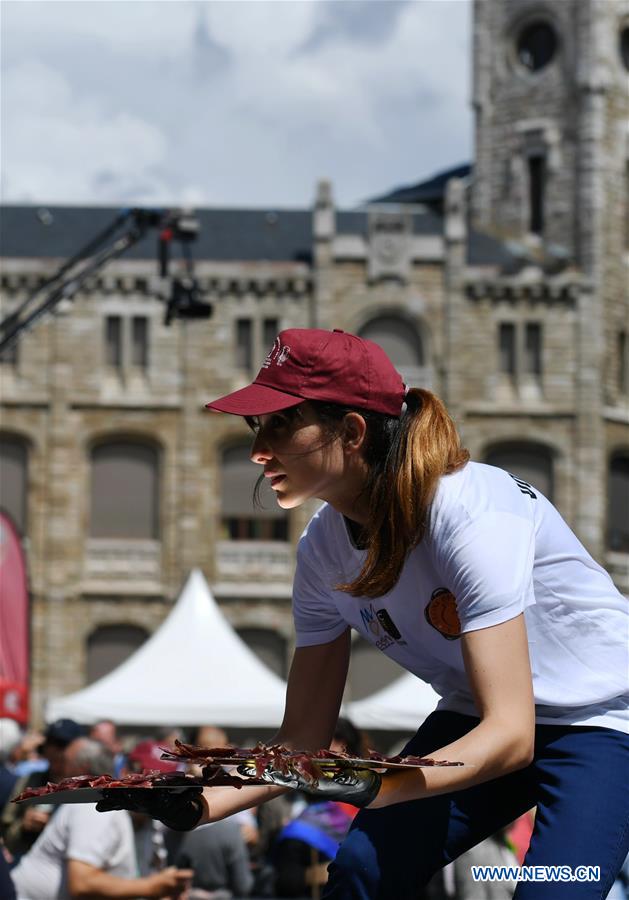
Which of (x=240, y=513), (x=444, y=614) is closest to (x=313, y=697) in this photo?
(x=444, y=614)

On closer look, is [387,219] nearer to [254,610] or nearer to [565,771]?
[254,610]

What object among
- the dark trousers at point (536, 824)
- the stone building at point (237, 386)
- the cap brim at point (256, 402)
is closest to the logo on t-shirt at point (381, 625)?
the dark trousers at point (536, 824)

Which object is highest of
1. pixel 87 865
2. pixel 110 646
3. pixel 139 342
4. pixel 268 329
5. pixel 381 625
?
pixel 268 329

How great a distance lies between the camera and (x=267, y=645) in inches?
1298

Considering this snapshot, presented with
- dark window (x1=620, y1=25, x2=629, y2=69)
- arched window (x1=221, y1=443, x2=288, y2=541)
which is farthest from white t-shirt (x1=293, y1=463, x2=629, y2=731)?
dark window (x1=620, y1=25, x2=629, y2=69)

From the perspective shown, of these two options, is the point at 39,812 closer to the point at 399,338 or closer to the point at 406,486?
the point at 406,486

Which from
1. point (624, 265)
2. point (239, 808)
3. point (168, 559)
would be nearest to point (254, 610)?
point (168, 559)

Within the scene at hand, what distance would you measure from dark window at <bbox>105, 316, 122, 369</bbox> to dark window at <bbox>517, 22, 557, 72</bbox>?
12.7 m

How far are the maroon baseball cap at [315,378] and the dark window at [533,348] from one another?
32073mm

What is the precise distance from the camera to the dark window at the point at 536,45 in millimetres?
38188

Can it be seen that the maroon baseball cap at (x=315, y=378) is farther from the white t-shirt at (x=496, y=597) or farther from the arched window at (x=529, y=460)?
the arched window at (x=529, y=460)

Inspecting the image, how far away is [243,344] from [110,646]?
7.46 m

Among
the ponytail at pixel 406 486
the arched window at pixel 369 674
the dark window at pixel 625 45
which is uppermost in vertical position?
the dark window at pixel 625 45

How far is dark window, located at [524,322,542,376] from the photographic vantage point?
3472 cm
